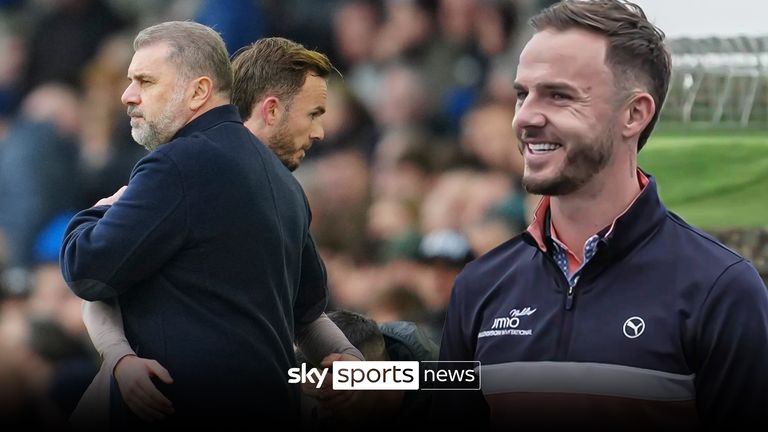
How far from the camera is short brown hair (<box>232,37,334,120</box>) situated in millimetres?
1683

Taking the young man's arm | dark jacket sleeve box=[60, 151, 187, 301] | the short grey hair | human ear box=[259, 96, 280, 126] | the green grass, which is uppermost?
the short grey hair

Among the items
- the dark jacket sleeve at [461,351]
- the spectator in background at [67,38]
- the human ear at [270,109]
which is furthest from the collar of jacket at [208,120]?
the spectator in background at [67,38]

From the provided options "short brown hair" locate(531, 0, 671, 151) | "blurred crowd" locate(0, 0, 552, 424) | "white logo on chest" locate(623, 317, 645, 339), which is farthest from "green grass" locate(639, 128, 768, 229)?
"white logo on chest" locate(623, 317, 645, 339)

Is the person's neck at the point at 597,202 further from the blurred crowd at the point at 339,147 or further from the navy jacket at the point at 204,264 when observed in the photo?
the blurred crowd at the point at 339,147

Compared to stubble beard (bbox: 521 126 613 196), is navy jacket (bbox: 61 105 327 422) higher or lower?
lower

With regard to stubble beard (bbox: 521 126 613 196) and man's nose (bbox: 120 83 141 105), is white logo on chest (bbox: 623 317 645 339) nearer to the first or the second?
stubble beard (bbox: 521 126 613 196)

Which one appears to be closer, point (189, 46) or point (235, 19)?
point (189, 46)

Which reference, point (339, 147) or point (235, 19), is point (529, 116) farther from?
point (339, 147)

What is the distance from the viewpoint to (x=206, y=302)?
4.63ft

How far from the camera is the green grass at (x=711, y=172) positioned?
320 centimetres

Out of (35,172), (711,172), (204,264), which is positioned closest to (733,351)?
(204,264)

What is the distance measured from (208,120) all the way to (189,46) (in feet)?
0.31

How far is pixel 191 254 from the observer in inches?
55.2

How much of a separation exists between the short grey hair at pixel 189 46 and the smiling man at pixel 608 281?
1.35ft
